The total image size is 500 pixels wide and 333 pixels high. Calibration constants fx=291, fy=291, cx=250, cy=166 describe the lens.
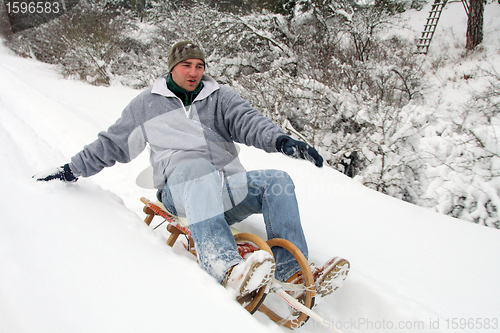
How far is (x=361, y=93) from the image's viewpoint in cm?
440

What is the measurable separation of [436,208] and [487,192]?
0.39 metres

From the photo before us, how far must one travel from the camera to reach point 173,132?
5.22 feet

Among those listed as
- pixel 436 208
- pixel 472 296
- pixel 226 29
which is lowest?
pixel 436 208

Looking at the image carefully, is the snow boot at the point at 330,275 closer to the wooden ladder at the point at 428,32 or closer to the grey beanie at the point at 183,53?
the grey beanie at the point at 183,53

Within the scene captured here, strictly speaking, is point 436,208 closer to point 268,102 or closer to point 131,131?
point 131,131

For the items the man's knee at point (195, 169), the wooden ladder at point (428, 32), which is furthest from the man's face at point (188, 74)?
the wooden ladder at point (428, 32)

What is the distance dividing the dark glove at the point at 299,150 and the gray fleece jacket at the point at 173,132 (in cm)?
26

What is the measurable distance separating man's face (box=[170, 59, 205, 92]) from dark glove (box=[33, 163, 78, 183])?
783 millimetres

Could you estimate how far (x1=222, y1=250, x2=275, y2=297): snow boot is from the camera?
102 centimetres

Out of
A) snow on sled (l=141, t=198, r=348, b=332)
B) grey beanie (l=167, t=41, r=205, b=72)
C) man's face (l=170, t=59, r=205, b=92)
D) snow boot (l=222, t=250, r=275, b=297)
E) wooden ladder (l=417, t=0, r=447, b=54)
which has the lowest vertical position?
snow on sled (l=141, t=198, r=348, b=332)

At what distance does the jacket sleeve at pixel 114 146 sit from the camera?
5.22 feet

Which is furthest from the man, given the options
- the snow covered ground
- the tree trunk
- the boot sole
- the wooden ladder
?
the tree trunk

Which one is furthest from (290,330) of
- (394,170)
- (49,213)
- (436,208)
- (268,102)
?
(268,102)

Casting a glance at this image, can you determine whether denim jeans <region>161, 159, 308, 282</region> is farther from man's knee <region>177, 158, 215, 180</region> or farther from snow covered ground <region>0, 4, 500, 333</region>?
snow covered ground <region>0, 4, 500, 333</region>
